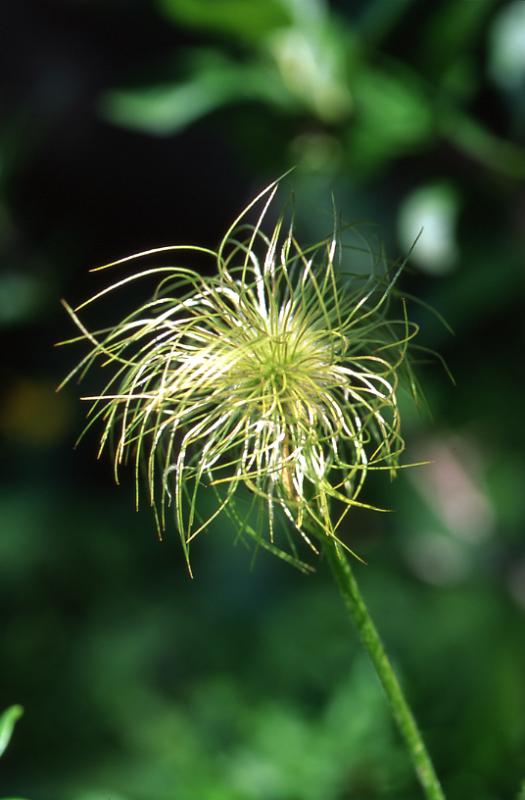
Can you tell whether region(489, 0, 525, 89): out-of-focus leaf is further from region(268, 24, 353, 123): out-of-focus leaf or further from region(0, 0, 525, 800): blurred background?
region(268, 24, 353, 123): out-of-focus leaf

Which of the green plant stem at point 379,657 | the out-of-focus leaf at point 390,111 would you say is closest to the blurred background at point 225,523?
the out-of-focus leaf at point 390,111

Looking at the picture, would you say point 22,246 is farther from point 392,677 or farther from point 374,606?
point 392,677

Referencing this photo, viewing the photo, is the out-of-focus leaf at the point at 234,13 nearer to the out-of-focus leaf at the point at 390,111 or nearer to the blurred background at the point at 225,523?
the blurred background at the point at 225,523

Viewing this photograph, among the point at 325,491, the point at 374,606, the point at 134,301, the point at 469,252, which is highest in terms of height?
the point at 325,491

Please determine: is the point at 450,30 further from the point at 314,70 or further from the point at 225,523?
the point at 225,523

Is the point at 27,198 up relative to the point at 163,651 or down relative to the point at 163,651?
up

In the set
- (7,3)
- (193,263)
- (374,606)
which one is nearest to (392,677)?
(374,606)

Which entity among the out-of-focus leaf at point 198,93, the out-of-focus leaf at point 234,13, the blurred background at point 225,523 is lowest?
the blurred background at point 225,523

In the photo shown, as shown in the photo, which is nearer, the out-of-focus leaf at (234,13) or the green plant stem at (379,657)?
the green plant stem at (379,657)
